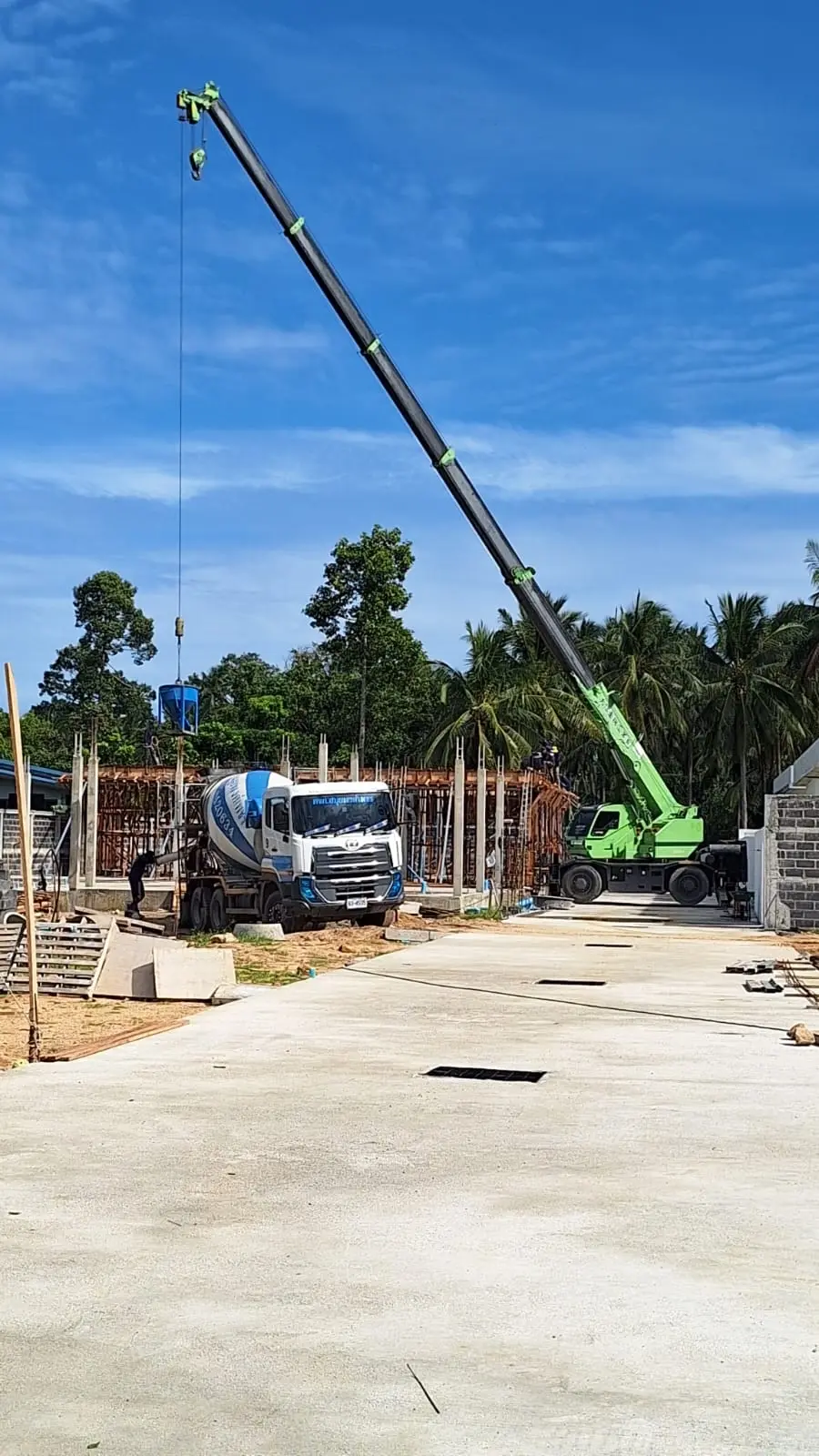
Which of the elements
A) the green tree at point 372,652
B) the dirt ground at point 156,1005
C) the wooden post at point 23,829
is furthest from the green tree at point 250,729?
the wooden post at point 23,829

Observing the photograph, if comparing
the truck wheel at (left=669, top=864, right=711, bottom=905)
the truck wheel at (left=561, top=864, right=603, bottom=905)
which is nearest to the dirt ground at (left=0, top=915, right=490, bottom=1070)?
the truck wheel at (left=561, top=864, right=603, bottom=905)

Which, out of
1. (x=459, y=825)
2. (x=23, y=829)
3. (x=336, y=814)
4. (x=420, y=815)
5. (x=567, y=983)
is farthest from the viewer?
(x=420, y=815)

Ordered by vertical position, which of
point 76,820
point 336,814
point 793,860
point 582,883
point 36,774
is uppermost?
point 36,774

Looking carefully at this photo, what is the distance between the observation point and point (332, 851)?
82.3 ft

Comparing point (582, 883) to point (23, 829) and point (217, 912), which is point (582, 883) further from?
point (23, 829)

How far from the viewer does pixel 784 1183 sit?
757 centimetres

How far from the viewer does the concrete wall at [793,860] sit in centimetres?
2734

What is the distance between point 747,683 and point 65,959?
41.7m

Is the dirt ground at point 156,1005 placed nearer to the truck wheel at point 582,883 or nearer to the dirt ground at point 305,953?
the dirt ground at point 305,953

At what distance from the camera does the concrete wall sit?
1077 inches

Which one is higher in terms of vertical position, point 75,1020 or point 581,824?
point 581,824

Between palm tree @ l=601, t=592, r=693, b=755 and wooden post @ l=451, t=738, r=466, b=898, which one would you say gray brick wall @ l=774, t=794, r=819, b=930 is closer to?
wooden post @ l=451, t=738, r=466, b=898

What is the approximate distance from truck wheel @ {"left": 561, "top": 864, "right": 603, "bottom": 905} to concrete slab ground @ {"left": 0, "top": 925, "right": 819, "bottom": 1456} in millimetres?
24075

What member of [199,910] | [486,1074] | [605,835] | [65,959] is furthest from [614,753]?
[486,1074]
